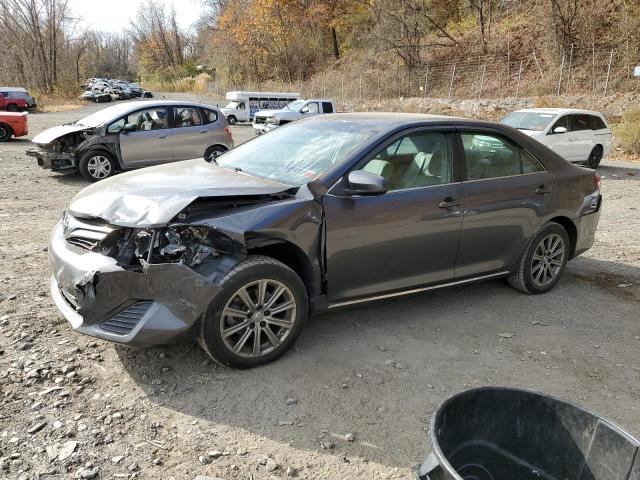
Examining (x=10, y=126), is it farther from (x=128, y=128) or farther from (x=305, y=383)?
(x=305, y=383)

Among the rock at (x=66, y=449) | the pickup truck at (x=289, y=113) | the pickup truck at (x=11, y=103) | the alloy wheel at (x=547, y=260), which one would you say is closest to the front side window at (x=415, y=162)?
the alloy wheel at (x=547, y=260)

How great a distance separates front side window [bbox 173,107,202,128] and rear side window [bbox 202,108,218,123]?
0.16 metres

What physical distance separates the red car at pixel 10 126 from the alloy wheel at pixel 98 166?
342 inches

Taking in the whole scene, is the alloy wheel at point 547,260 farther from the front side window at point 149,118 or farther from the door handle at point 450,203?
the front side window at point 149,118

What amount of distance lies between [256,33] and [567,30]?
33.1 meters

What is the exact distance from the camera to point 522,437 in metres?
2.20

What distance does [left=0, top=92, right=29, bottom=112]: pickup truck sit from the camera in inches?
1160

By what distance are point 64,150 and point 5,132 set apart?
27.7 feet

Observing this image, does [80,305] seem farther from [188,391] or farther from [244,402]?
[244,402]

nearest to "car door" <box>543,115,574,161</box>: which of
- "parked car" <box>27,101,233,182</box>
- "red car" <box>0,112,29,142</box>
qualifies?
"parked car" <box>27,101,233,182</box>

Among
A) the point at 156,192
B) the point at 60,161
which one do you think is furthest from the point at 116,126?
the point at 156,192

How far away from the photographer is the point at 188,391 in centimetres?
323

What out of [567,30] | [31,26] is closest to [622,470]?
[567,30]

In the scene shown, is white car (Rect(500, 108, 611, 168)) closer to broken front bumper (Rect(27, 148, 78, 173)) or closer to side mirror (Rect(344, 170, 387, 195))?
broken front bumper (Rect(27, 148, 78, 173))
